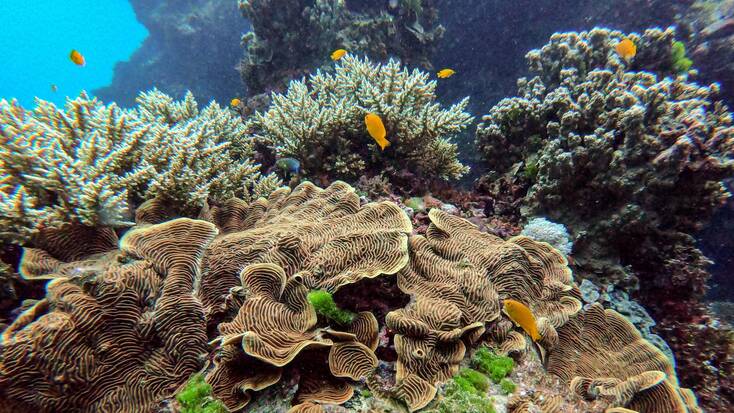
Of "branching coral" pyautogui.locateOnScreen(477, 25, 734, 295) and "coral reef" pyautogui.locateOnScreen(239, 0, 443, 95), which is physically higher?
"coral reef" pyautogui.locateOnScreen(239, 0, 443, 95)

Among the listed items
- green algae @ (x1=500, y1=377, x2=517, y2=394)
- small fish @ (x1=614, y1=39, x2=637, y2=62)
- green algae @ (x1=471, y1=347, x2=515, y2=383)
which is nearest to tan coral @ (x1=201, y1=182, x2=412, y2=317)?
green algae @ (x1=471, y1=347, x2=515, y2=383)

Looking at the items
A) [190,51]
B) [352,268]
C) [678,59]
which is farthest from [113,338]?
[190,51]

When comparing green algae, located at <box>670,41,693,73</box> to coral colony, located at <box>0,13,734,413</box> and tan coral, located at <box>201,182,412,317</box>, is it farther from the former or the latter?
tan coral, located at <box>201,182,412,317</box>

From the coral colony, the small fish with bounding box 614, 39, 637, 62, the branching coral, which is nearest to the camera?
the coral colony

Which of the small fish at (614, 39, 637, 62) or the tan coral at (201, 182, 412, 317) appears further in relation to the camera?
the small fish at (614, 39, 637, 62)

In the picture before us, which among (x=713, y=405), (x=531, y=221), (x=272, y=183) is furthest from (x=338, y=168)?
(x=713, y=405)

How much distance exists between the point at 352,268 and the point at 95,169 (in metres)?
2.26

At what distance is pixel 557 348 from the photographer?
2.49m

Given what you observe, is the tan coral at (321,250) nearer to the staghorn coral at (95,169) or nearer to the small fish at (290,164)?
the staghorn coral at (95,169)

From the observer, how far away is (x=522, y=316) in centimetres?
213

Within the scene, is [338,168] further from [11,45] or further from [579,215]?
[11,45]

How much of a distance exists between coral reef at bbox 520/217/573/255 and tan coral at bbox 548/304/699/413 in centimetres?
121

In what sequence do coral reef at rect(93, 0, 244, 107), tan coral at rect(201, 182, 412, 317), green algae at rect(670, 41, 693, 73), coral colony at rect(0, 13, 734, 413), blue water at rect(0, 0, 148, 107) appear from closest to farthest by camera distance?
coral colony at rect(0, 13, 734, 413) → tan coral at rect(201, 182, 412, 317) → green algae at rect(670, 41, 693, 73) → coral reef at rect(93, 0, 244, 107) → blue water at rect(0, 0, 148, 107)

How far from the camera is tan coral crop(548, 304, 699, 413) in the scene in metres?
2.11
